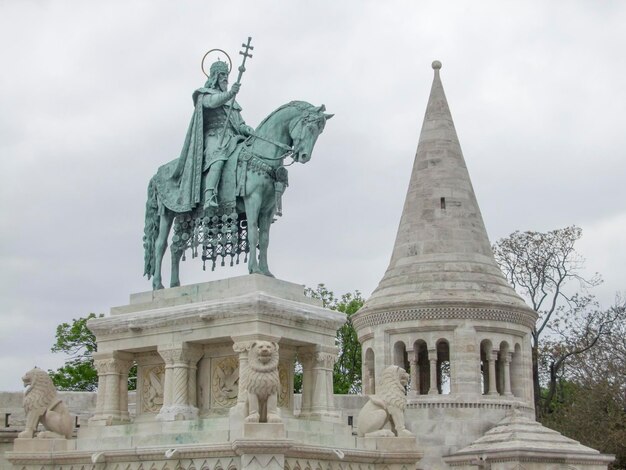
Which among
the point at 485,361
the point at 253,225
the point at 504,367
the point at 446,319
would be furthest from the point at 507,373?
the point at 253,225

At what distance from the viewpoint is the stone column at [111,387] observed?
17.4m

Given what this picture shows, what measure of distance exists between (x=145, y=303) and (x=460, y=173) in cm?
1737

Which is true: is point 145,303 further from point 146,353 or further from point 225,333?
point 225,333

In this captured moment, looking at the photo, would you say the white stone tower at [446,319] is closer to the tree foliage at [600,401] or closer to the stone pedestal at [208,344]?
the tree foliage at [600,401]

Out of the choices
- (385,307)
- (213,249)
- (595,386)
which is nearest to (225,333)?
(213,249)

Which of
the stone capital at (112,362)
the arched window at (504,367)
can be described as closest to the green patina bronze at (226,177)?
the stone capital at (112,362)

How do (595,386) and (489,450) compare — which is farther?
(595,386)

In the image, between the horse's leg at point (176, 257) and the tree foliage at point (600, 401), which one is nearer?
the horse's leg at point (176, 257)

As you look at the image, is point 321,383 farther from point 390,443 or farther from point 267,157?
→ point 267,157

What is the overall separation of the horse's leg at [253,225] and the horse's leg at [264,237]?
A: 0.12 meters

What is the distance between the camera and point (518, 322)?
1261 inches

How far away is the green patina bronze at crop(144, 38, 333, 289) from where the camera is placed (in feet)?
56.3

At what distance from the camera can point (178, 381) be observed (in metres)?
16.5

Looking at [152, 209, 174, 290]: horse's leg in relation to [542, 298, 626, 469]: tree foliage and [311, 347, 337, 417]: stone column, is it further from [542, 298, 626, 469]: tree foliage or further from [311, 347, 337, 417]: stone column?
[542, 298, 626, 469]: tree foliage
